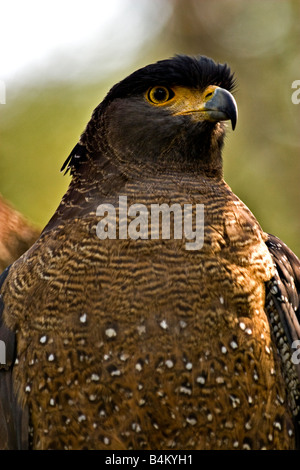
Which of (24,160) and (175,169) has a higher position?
(24,160)

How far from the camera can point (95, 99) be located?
36.2ft

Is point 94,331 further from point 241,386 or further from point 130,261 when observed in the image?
point 241,386

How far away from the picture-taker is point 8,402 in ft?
14.5

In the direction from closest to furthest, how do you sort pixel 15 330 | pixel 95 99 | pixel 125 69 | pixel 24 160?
pixel 15 330
pixel 24 160
pixel 95 99
pixel 125 69

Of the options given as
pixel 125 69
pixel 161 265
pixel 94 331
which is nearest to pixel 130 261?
pixel 161 265

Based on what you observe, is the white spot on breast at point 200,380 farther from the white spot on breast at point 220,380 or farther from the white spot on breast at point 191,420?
the white spot on breast at point 191,420

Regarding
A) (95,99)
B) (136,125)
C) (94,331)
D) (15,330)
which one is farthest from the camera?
(95,99)

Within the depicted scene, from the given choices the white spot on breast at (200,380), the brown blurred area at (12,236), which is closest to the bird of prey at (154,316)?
the white spot on breast at (200,380)

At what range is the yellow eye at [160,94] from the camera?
479 cm

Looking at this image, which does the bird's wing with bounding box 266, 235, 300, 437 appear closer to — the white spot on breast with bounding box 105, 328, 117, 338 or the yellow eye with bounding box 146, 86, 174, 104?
the white spot on breast with bounding box 105, 328, 117, 338

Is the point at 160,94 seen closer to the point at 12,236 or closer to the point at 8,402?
the point at 12,236

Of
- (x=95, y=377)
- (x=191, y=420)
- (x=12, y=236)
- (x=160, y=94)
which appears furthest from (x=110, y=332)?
(x=12, y=236)

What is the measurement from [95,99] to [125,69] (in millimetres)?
1223
